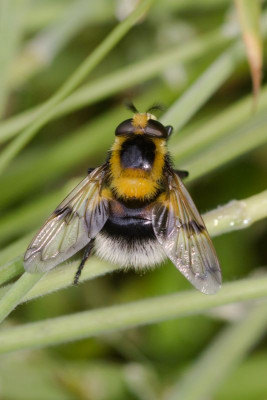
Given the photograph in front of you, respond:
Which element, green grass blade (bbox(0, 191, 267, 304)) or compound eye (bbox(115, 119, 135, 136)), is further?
compound eye (bbox(115, 119, 135, 136))

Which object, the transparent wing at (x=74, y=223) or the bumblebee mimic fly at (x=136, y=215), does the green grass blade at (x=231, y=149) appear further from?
the transparent wing at (x=74, y=223)

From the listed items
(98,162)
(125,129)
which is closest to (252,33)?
(125,129)

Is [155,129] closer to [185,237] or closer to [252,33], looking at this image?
[185,237]

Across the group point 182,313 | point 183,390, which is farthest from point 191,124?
point 182,313

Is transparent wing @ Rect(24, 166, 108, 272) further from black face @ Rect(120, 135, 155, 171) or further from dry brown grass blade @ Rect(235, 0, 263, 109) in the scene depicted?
dry brown grass blade @ Rect(235, 0, 263, 109)

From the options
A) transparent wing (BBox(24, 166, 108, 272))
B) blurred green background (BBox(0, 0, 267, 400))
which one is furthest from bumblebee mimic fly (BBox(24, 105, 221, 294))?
blurred green background (BBox(0, 0, 267, 400))

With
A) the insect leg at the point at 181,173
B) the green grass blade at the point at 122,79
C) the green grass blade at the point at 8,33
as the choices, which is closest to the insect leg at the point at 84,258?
the insect leg at the point at 181,173
